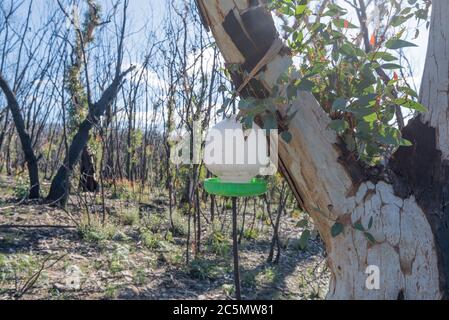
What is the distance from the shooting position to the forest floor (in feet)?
8.64

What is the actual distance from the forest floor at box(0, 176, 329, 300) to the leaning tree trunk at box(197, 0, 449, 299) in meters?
1.60

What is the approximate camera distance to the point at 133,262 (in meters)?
3.21

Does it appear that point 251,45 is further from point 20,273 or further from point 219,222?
point 219,222

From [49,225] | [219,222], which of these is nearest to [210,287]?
[219,222]

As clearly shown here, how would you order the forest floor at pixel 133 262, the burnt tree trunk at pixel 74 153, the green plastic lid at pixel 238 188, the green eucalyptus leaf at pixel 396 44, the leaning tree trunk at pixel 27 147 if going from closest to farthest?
1. the green eucalyptus leaf at pixel 396 44
2. the green plastic lid at pixel 238 188
3. the forest floor at pixel 133 262
4. the burnt tree trunk at pixel 74 153
5. the leaning tree trunk at pixel 27 147

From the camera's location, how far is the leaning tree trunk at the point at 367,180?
98 cm

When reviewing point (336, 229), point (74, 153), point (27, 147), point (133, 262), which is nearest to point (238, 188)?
point (336, 229)

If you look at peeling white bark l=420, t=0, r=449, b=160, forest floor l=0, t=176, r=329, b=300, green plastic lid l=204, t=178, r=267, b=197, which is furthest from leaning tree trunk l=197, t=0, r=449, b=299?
forest floor l=0, t=176, r=329, b=300

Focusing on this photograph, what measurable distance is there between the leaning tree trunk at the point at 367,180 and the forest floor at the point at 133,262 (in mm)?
1596

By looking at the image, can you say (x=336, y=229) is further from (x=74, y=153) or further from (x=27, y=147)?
(x=27, y=147)

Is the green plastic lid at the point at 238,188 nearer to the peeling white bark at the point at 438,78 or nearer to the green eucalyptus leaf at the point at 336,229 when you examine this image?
the green eucalyptus leaf at the point at 336,229

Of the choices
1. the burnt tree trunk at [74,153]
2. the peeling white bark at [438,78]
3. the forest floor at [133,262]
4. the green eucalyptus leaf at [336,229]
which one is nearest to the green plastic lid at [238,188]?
the green eucalyptus leaf at [336,229]

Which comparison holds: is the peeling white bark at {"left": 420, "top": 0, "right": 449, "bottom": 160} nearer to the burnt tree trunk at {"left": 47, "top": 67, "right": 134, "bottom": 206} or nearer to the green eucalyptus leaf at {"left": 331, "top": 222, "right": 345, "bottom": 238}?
the green eucalyptus leaf at {"left": 331, "top": 222, "right": 345, "bottom": 238}

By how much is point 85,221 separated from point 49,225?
0.34 m
